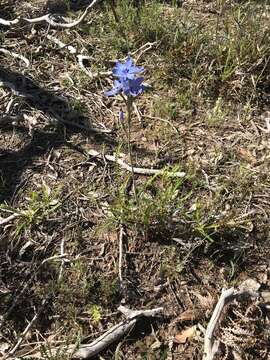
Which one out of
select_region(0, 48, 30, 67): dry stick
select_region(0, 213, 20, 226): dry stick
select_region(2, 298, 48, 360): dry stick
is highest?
select_region(0, 48, 30, 67): dry stick

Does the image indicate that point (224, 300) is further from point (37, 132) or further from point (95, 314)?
point (37, 132)

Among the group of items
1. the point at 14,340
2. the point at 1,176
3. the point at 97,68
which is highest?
the point at 97,68

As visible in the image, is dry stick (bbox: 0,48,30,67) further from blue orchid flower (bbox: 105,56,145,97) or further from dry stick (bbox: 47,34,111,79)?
blue orchid flower (bbox: 105,56,145,97)

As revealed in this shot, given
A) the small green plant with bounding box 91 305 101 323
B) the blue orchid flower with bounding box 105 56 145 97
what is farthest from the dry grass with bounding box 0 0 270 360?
the blue orchid flower with bounding box 105 56 145 97

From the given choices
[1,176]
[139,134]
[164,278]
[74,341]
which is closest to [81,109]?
[139,134]

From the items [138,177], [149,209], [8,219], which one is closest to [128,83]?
[149,209]

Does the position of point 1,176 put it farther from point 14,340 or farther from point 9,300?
point 14,340

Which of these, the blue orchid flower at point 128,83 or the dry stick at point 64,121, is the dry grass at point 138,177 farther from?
the blue orchid flower at point 128,83

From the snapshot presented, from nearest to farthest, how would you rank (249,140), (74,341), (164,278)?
(74,341), (164,278), (249,140)
